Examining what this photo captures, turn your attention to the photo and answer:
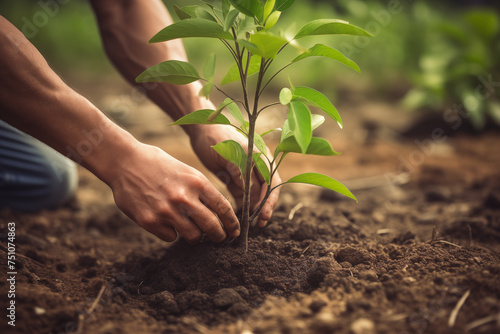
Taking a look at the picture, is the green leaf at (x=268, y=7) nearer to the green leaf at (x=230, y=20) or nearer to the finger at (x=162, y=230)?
the green leaf at (x=230, y=20)

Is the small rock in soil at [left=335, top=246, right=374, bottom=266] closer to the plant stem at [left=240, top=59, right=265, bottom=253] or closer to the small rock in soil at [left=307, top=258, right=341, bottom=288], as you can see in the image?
the small rock in soil at [left=307, top=258, right=341, bottom=288]

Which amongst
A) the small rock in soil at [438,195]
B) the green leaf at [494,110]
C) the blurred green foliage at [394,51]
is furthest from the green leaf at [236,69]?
the green leaf at [494,110]

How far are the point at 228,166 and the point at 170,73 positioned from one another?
1.46ft

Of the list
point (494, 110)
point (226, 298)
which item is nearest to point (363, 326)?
point (226, 298)

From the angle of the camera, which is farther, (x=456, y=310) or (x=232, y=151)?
(x=232, y=151)

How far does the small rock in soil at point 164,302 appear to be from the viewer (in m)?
1.16

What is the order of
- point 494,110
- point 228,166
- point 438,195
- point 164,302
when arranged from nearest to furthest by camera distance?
1. point 164,302
2. point 228,166
3. point 438,195
4. point 494,110

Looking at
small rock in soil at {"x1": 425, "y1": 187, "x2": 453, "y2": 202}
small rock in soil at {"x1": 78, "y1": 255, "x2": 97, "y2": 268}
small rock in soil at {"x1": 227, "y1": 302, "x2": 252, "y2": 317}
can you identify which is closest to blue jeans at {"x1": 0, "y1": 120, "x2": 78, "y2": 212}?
small rock in soil at {"x1": 78, "y1": 255, "x2": 97, "y2": 268}

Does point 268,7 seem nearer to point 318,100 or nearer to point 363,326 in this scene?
point 318,100

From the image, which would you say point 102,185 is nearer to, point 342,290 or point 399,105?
point 342,290

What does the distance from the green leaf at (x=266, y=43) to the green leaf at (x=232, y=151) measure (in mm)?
289

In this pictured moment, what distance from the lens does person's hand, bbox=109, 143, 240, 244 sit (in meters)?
1.21

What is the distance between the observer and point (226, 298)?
3.75 feet

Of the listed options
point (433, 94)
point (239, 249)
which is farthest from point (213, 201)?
point (433, 94)
